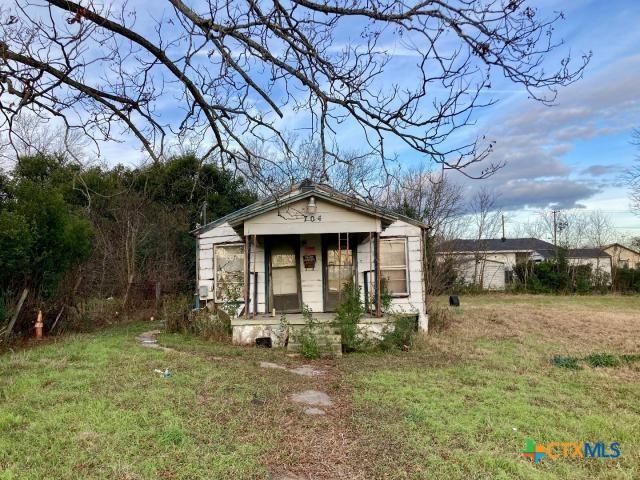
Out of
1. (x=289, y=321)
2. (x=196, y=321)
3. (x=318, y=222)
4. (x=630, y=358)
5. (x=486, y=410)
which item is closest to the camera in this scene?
(x=486, y=410)

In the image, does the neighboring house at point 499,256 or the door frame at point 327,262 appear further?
the neighboring house at point 499,256

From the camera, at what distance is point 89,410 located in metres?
4.64

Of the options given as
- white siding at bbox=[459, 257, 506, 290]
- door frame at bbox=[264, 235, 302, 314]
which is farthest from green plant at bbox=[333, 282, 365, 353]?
white siding at bbox=[459, 257, 506, 290]

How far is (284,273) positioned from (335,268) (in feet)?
4.24

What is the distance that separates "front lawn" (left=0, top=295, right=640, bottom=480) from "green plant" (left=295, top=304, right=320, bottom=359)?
37cm

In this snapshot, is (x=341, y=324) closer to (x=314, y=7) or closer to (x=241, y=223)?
(x=241, y=223)

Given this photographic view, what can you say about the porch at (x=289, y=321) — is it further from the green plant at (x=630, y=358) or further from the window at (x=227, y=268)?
the green plant at (x=630, y=358)

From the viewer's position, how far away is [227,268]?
12.7 metres

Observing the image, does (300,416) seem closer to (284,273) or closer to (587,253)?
(284,273)

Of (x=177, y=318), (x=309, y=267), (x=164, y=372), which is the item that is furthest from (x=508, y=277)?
(x=164, y=372)

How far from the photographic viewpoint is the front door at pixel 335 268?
38.7ft

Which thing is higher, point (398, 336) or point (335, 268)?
point (335, 268)

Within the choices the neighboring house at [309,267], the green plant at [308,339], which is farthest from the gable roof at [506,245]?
the green plant at [308,339]

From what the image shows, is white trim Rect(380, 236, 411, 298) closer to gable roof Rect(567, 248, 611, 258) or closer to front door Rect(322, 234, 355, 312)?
front door Rect(322, 234, 355, 312)
